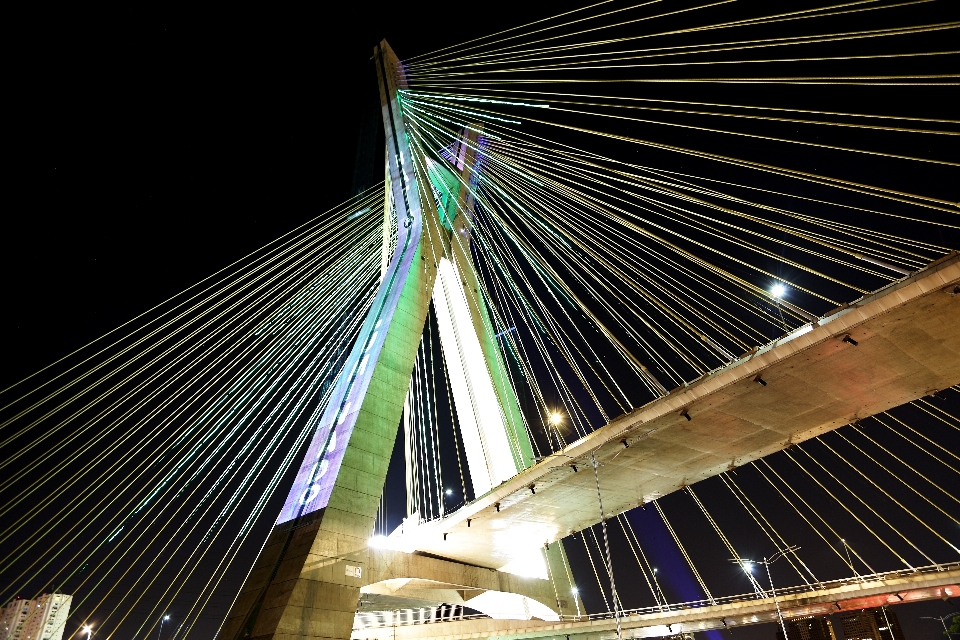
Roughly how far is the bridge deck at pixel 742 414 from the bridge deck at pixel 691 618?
8.15m

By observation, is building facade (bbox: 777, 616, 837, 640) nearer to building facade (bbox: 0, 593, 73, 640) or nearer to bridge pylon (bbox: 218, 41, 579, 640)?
bridge pylon (bbox: 218, 41, 579, 640)

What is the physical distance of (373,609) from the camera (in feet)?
70.6

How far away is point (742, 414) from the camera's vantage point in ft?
40.7

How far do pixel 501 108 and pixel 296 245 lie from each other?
8.52m

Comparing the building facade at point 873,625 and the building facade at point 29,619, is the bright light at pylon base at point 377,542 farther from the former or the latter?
the building facade at point 29,619

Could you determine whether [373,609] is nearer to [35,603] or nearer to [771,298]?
A: [771,298]

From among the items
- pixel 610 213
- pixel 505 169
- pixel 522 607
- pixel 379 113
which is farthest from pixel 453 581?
pixel 379 113

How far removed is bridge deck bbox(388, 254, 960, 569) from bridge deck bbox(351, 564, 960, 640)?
321 inches

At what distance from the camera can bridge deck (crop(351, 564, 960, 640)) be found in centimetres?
2073

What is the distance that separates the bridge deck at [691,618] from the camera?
816 inches

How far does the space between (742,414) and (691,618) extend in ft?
57.8

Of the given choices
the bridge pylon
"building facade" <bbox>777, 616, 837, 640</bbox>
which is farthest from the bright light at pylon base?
"building facade" <bbox>777, 616, 837, 640</bbox>

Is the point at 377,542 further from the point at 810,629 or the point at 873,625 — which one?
the point at 873,625

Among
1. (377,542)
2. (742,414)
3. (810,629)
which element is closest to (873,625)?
(810,629)
